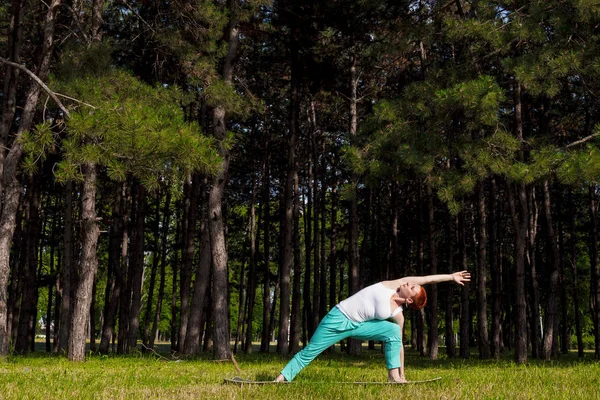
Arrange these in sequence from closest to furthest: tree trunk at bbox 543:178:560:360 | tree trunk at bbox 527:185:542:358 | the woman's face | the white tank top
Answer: the woman's face
the white tank top
tree trunk at bbox 543:178:560:360
tree trunk at bbox 527:185:542:358

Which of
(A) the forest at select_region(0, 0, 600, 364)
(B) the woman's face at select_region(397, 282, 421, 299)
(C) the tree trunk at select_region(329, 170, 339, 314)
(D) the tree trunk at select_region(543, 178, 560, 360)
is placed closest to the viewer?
(B) the woman's face at select_region(397, 282, 421, 299)

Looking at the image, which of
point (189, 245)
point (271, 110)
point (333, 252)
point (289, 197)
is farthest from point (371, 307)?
point (271, 110)

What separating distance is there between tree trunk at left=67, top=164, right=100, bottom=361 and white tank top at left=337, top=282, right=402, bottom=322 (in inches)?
329

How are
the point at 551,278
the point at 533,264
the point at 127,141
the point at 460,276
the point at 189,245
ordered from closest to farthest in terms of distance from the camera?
1. the point at 460,276
2. the point at 127,141
3. the point at 551,278
4. the point at 189,245
5. the point at 533,264

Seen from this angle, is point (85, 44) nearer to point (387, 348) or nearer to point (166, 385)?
point (166, 385)

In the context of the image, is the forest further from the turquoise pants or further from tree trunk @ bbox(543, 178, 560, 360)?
the turquoise pants

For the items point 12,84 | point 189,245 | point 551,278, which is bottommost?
point 551,278

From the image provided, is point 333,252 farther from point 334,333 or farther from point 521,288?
point 334,333

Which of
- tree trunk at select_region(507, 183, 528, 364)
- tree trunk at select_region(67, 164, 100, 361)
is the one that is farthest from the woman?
tree trunk at select_region(507, 183, 528, 364)

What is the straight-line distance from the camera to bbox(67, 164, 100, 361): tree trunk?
44.3 feet

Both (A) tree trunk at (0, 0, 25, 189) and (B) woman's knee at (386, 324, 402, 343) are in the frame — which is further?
(A) tree trunk at (0, 0, 25, 189)

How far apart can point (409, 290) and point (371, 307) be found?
482 millimetres

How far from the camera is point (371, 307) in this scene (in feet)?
23.0

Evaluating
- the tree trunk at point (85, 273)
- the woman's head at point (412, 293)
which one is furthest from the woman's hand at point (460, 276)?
the tree trunk at point (85, 273)
